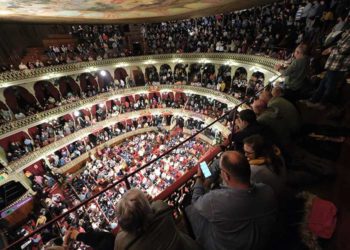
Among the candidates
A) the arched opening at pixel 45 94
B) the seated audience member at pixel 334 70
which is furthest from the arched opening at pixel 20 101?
the seated audience member at pixel 334 70

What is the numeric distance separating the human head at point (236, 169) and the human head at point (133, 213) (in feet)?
2.94

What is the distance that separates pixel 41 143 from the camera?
57.9ft

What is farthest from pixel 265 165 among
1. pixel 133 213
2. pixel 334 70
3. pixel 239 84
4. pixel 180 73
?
pixel 180 73

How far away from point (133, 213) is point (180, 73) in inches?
1001

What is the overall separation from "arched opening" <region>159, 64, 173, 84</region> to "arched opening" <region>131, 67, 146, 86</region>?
2712 mm

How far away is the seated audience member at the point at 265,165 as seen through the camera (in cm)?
256

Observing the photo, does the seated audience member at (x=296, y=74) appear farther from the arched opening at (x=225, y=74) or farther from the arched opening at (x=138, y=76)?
the arched opening at (x=138, y=76)

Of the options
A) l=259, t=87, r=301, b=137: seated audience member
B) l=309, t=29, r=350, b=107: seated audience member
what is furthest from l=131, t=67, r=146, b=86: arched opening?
l=259, t=87, r=301, b=137: seated audience member

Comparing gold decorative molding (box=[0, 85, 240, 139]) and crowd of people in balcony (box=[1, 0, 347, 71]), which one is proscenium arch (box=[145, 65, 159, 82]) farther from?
crowd of people in balcony (box=[1, 0, 347, 71])

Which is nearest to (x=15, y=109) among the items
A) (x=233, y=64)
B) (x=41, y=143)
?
(x=41, y=143)

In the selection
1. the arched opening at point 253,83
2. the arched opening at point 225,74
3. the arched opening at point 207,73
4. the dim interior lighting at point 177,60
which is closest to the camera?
the arched opening at point 253,83

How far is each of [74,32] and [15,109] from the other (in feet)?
34.6

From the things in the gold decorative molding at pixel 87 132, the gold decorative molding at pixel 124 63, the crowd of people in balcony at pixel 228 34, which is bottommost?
the gold decorative molding at pixel 87 132

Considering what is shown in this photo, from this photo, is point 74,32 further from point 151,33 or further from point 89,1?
point 89,1
